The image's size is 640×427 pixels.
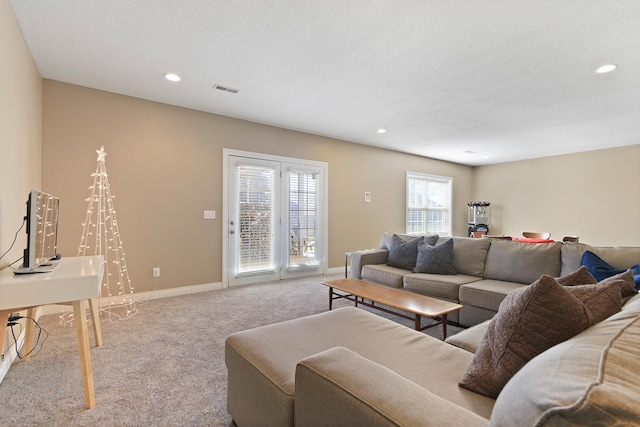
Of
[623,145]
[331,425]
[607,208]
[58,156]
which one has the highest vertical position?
[623,145]

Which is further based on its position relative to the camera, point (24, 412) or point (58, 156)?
point (58, 156)

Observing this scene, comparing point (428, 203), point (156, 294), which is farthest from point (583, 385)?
point (428, 203)

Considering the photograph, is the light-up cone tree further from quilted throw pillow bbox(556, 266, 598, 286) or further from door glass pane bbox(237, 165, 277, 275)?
quilted throw pillow bbox(556, 266, 598, 286)

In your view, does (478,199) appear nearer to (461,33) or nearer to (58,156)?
(461,33)

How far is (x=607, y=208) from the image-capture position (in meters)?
6.15

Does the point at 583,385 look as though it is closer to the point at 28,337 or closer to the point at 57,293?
the point at 57,293

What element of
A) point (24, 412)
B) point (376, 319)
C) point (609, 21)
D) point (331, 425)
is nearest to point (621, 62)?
point (609, 21)

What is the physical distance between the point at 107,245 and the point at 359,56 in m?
3.54

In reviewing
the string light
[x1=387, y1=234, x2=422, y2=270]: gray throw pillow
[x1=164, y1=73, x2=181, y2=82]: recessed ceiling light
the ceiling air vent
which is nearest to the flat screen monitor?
the string light

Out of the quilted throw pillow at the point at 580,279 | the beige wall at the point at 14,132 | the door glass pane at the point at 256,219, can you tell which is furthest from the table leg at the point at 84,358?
the door glass pane at the point at 256,219

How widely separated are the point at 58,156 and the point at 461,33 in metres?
4.23

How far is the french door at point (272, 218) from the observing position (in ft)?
14.7

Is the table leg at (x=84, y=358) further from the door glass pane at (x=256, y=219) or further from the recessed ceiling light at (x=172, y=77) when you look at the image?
the door glass pane at (x=256, y=219)

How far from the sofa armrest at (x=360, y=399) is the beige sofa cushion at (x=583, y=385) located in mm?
196
